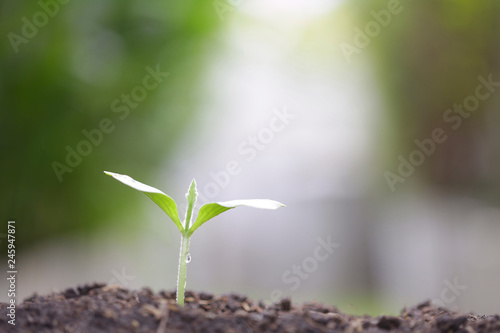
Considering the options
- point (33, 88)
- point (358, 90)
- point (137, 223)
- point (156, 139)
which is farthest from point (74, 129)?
point (358, 90)

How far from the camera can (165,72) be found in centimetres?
162

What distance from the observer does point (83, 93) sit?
1.45m

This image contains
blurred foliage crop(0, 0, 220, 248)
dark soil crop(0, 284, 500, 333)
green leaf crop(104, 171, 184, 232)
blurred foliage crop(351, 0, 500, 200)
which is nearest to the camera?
dark soil crop(0, 284, 500, 333)

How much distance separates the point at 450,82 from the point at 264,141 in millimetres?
848

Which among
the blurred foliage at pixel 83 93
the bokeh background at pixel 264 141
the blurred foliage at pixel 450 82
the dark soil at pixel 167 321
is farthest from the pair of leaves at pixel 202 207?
the blurred foliage at pixel 450 82

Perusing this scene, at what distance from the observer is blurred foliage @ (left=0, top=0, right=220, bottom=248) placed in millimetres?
1368

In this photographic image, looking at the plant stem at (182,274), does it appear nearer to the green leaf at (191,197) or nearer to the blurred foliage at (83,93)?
the green leaf at (191,197)

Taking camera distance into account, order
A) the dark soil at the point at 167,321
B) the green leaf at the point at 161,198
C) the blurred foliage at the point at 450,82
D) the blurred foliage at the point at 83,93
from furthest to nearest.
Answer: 1. the blurred foliage at the point at 450,82
2. the blurred foliage at the point at 83,93
3. the green leaf at the point at 161,198
4. the dark soil at the point at 167,321

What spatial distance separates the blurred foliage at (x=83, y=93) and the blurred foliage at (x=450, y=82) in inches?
34.2

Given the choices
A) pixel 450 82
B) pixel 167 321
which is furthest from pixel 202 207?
pixel 450 82

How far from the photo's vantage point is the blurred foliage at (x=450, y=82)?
1.82 m

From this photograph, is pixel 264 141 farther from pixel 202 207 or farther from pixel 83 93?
pixel 202 207

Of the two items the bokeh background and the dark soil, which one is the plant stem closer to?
the dark soil

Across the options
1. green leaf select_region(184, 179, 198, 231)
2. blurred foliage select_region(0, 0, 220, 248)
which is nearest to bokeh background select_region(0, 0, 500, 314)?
blurred foliage select_region(0, 0, 220, 248)
